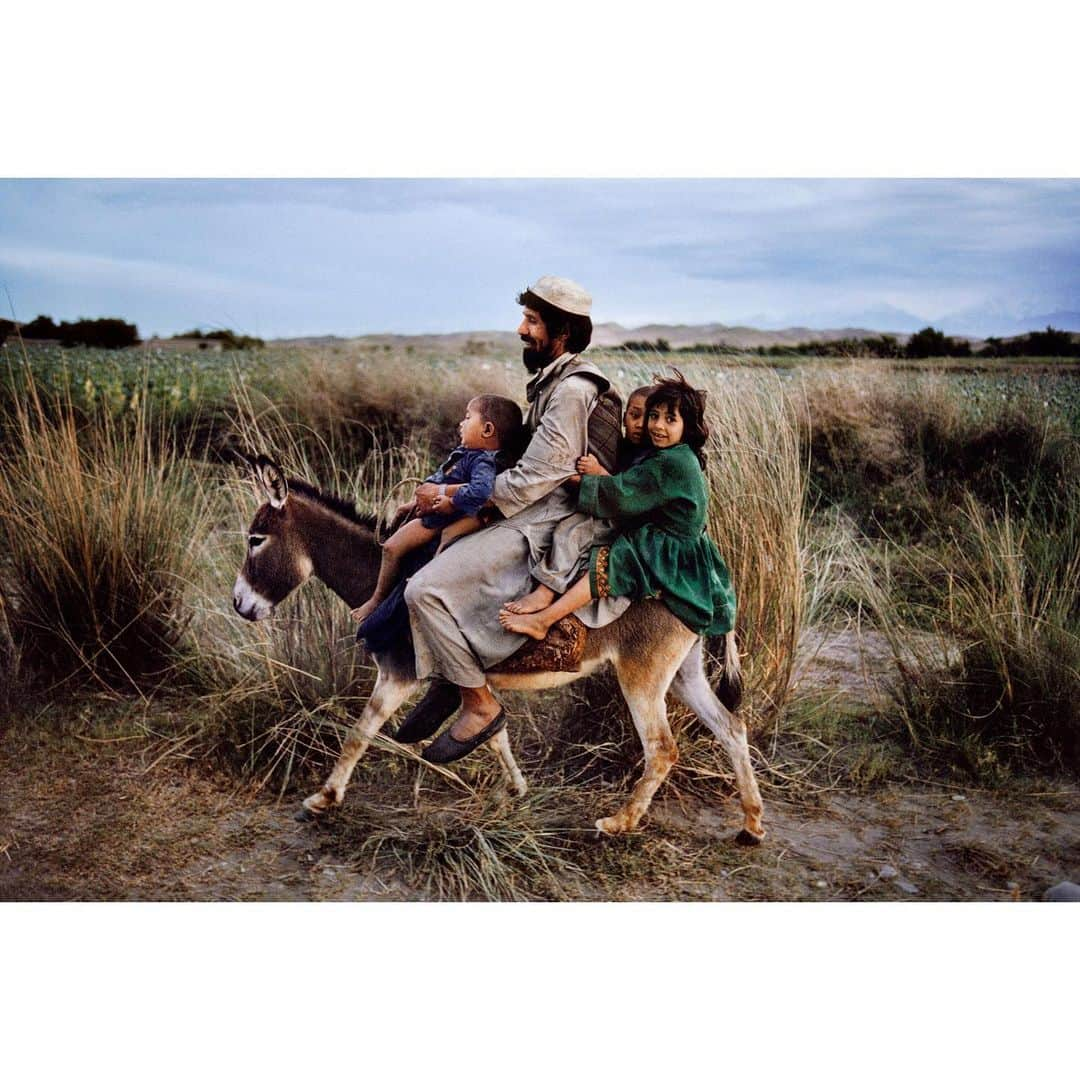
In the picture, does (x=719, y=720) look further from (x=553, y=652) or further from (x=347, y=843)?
(x=347, y=843)

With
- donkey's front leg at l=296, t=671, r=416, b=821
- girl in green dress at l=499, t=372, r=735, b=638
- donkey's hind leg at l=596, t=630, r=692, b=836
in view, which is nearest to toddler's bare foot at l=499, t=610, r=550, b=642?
girl in green dress at l=499, t=372, r=735, b=638

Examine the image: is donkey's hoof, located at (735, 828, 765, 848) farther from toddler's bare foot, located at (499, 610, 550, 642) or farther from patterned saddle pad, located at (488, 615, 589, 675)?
toddler's bare foot, located at (499, 610, 550, 642)

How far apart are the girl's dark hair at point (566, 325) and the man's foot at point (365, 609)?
48.5 inches

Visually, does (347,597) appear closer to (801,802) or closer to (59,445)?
(59,445)

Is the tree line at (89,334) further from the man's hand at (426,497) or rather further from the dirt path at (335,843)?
the dirt path at (335,843)

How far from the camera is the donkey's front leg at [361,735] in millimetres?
4020

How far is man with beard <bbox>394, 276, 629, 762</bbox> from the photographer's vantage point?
3.79 metres

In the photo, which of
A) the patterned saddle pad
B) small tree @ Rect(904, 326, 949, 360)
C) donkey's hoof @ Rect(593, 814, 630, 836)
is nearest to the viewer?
the patterned saddle pad

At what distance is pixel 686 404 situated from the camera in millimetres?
3900

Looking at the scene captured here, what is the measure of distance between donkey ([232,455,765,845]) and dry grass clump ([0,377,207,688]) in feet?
1.58

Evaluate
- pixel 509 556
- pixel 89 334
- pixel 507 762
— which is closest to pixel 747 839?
pixel 507 762

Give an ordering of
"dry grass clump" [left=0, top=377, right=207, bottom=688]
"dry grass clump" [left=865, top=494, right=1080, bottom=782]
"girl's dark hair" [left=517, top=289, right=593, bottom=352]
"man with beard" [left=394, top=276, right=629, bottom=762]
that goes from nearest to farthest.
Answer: "man with beard" [left=394, top=276, right=629, bottom=762], "girl's dark hair" [left=517, top=289, right=593, bottom=352], "dry grass clump" [left=865, top=494, right=1080, bottom=782], "dry grass clump" [left=0, top=377, right=207, bottom=688]

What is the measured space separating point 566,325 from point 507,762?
69.2 inches

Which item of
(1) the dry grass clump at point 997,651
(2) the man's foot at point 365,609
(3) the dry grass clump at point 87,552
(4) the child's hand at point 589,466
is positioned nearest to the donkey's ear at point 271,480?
(3) the dry grass clump at point 87,552
